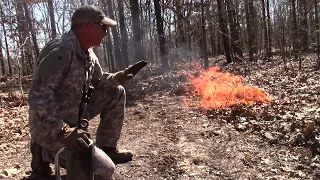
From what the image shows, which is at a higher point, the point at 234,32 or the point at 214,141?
the point at 234,32

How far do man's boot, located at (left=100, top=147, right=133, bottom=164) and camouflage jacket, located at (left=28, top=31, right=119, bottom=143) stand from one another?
682 millimetres

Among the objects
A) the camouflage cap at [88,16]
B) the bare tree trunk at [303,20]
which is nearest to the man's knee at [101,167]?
A: the camouflage cap at [88,16]

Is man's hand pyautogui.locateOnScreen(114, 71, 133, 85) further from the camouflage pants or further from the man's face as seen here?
the man's face

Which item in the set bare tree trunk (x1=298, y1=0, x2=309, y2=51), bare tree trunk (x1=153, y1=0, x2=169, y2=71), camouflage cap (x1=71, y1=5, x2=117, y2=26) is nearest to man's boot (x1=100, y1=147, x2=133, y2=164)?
camouflage cap (x1=71, y1=5, x2=117, y2=26)

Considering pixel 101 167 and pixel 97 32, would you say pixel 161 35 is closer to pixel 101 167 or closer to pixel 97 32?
pixel 97 32

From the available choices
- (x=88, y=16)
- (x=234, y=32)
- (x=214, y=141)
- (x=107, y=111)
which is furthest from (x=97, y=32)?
(x=234, y=32)

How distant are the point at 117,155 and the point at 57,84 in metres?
1.29

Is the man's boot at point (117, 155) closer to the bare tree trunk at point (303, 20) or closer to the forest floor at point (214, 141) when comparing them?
the forest floor at point (214, 141)

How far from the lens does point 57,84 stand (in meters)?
2.89

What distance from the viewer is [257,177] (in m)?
3.61

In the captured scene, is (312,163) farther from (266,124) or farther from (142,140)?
(142,140)

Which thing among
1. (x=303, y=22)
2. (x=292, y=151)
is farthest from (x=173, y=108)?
(x=303, y=22)

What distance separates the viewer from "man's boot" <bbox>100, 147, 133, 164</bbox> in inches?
148

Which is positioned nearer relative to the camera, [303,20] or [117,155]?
[117,155]
